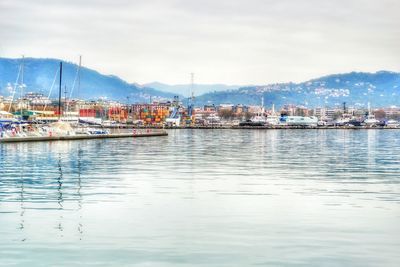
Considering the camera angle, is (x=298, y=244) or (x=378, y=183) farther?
(x=378, y=183)

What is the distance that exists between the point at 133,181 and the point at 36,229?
14338 mm

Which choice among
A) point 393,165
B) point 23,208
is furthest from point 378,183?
point 23,208

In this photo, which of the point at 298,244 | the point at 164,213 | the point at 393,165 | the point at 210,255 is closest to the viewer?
the point at 210,255

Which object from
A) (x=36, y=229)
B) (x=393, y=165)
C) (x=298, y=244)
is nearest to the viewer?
(x=298, y=244)

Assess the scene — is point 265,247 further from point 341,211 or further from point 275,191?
point 275,191

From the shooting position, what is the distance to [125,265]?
48.6 feet

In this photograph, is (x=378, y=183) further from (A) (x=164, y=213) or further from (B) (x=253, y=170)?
(A) (x=164, y=213)

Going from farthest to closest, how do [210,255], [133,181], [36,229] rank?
1. [133,181]
2. [36,229]
3. [210,255]

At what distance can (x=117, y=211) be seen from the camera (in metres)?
22.5

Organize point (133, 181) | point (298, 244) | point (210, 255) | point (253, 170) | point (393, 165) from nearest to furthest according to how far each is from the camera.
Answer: point (210, 255), point (298, 244), point (133, 181), point (253, 170), point (393, 165)

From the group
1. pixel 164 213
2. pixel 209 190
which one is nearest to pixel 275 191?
pixel 209 190

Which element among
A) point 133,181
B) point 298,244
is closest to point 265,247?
point 298,244

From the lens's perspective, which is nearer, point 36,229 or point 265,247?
point 265,247

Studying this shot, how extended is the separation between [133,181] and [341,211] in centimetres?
1273
